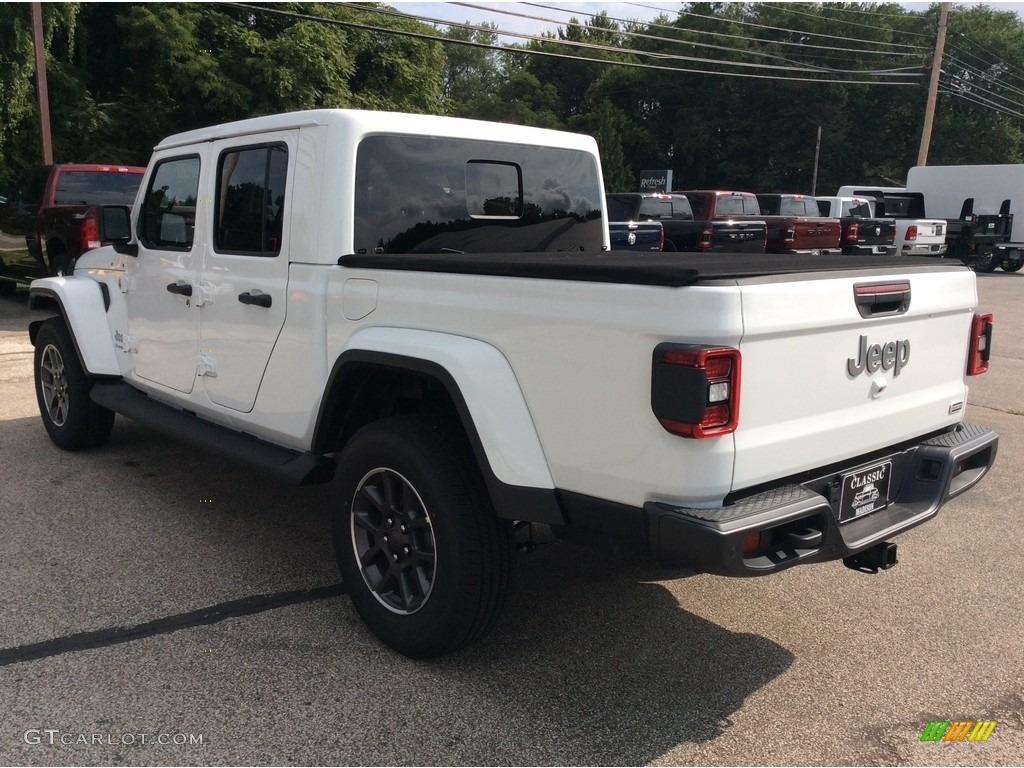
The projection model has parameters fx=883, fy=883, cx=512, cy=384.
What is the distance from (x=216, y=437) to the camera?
4227 mm

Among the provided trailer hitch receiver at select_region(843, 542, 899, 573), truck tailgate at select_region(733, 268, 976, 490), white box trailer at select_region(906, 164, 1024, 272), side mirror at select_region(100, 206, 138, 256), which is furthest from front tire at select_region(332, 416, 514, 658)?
white box trailer at select_region(906, 164, 1024, 272)

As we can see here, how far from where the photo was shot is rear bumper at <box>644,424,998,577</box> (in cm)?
244

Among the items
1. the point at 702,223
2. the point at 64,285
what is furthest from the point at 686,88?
the point at 64,285

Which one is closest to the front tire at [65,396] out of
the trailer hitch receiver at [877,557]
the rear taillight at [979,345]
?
the trailer hitch receiver at [877,557]

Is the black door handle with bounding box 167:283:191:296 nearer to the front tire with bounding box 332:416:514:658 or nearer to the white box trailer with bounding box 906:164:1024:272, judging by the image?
the front tire with bounding box 332:416:514:658

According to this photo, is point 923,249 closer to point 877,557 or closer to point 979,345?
point 979,345

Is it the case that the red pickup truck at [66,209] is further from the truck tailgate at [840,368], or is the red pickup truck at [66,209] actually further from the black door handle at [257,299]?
the truck tailgate at [840,368]

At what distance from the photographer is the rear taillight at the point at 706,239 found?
48.7 ft

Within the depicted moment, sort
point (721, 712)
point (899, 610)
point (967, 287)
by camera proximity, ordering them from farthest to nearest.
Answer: point (899, 610) < point (967, 287) < point (721, 712)

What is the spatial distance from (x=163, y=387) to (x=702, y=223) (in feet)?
39.0

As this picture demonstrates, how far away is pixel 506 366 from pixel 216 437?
78.0 inches

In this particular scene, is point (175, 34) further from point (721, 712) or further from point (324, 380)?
point (721, 712)

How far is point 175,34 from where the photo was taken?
1658 centimetres

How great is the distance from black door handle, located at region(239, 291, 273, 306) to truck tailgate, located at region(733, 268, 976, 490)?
2.14 m
